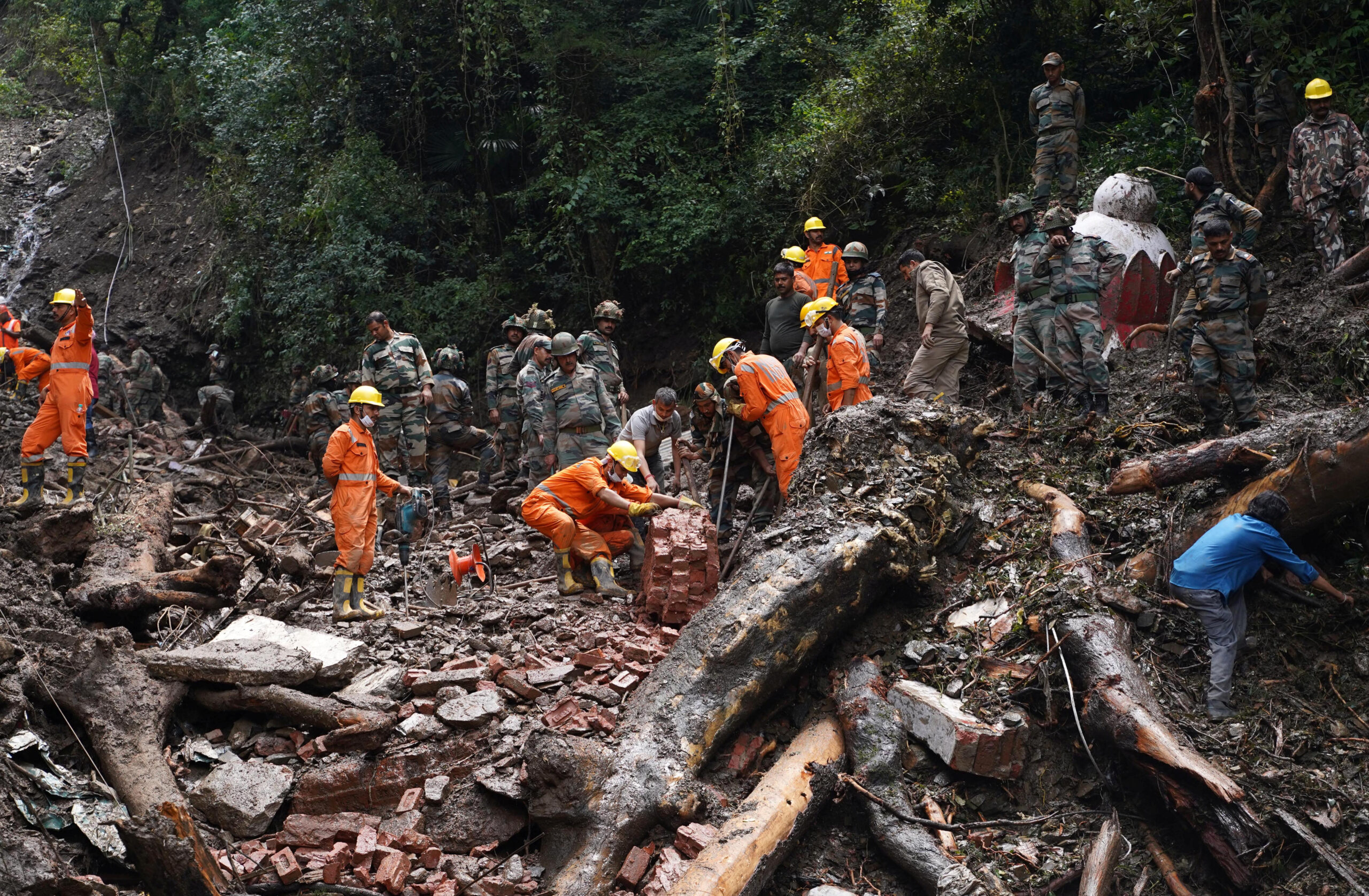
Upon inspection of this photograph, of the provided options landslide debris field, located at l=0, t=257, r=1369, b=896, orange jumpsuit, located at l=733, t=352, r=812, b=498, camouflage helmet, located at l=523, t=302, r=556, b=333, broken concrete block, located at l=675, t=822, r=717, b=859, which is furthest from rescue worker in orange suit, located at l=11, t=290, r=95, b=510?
broken concrete block, located at l=675, t=822, r=717, b=859

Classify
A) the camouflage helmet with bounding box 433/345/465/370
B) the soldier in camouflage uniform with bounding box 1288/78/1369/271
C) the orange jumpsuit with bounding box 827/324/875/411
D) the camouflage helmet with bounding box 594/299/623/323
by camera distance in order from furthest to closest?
1. the camouflage helmet with bounding box 433/345/465/370
2. the camouflage helmet with bounding box 594/299/623/323
3. the soldier in camouflage uniform with bounding box 1288/78/1369/271
4. the orange jumpsuit with bounding box 827/324/875/411

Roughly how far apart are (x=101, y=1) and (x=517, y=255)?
11.3 m

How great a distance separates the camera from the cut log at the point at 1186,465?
587 centimetres

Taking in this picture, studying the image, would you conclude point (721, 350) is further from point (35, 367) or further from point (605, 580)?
point (35, 367)

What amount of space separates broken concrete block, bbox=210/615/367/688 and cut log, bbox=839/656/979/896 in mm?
3033

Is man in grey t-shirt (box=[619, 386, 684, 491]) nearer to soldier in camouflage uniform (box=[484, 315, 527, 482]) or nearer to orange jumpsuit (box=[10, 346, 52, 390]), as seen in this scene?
soldier in camouflage uniform (box=[484, 315, 527, 482])

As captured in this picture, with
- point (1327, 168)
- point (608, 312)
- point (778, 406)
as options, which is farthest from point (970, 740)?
point (1327, 168)

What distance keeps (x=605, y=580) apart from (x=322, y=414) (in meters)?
6.84

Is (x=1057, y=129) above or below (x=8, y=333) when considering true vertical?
above

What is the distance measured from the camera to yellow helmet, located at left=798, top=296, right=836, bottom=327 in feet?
27.4

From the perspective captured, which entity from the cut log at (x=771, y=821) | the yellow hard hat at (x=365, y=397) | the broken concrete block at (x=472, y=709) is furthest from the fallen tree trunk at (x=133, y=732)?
the yellow hard hat at (x=365, y=397)

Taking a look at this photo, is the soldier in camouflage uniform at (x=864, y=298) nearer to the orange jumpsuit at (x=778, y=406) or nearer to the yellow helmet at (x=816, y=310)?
the yellow helmet at (x=816, y=310)

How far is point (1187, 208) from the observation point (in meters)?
9.95

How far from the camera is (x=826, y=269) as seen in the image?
1036 centimetres
